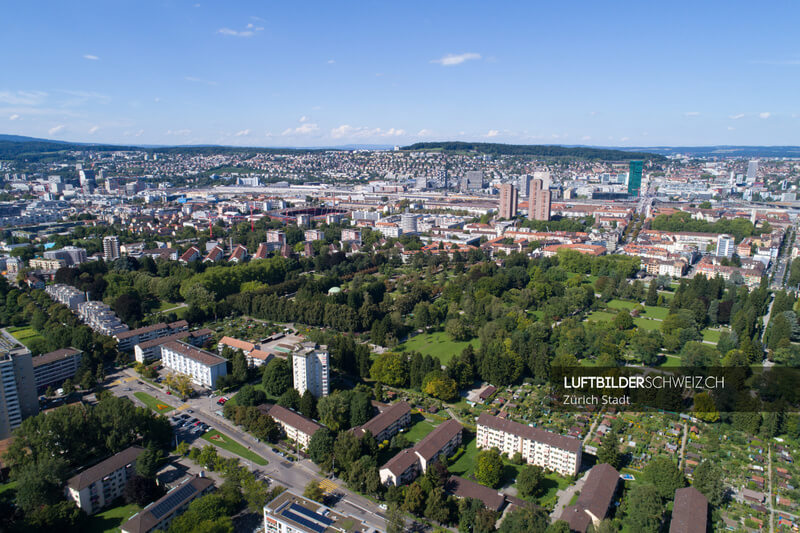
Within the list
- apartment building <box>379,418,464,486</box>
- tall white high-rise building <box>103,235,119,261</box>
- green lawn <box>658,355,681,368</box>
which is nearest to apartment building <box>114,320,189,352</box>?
apartment building <box>379,418,464,486</box>

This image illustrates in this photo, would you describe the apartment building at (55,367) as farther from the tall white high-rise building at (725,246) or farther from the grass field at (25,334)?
the tall white high-rise building at (725,246)

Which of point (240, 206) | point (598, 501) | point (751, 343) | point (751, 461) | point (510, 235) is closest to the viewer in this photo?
point (598, 501)

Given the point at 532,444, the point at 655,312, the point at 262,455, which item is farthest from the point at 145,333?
the point at 655,312

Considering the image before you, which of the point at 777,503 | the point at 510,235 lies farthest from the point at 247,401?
the point at 510,235

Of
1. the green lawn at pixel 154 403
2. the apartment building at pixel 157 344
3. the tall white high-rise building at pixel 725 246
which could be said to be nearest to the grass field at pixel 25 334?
the apartment building at pixel 157 344

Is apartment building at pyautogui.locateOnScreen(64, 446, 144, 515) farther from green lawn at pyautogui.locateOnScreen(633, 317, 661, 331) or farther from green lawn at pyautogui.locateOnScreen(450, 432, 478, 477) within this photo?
green lawn at pyautogui.locateOnScreen(633, 317, 661, 331)

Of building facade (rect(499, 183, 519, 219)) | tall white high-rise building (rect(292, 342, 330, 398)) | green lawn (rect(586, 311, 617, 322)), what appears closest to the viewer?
tall white high-rise building (rect(292, 342, 330, 398))

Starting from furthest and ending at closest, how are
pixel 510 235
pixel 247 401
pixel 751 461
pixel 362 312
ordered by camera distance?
pixel 510 235 < pixel 362 312 < pixel 247 401 < pixel 751 461

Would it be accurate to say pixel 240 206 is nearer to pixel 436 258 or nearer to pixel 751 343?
pixel 436 258
